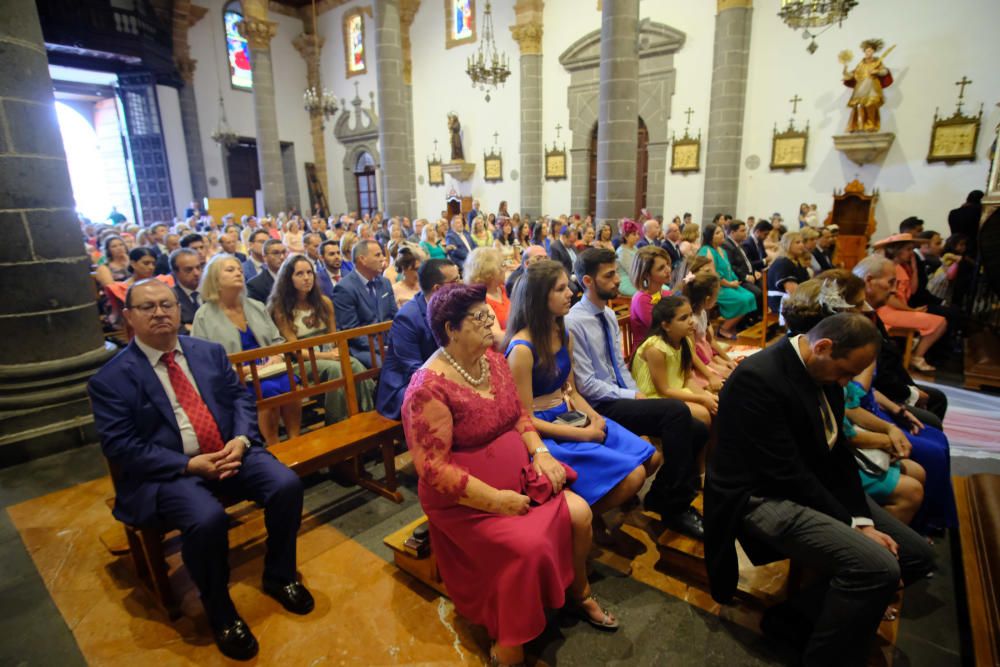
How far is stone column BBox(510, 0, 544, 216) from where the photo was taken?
43.4ft

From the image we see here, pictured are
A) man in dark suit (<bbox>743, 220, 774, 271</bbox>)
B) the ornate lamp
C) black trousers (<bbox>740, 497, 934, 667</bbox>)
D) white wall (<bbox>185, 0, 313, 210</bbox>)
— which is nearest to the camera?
black trousers (<bbox>740, 497, 934, 667</bbox>)

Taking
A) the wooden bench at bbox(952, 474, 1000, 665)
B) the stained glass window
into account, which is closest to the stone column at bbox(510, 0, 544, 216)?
the stained glass window

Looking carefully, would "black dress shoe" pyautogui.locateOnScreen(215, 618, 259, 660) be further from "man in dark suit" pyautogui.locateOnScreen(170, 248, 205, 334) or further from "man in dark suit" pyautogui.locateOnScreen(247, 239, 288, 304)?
"man in dark suit" pyautogui.locateOnScreen(247, 239, 288, 304)

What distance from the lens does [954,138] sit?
28.5 feet

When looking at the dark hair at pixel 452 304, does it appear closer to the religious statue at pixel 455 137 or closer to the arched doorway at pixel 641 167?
the arched doorway at pixel 641 167

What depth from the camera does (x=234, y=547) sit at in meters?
2.75

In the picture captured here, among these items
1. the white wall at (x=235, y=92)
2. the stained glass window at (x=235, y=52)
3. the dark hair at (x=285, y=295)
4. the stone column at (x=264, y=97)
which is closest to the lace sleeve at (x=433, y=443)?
the dark hair at (x=285, y=295)

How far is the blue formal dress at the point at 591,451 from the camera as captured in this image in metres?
2.27

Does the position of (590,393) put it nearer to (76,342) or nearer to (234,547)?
(234,547)

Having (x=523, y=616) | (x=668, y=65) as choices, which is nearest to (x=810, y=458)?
(x=523, y=616)

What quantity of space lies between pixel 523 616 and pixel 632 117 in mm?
8092

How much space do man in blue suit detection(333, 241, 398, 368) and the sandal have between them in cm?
229

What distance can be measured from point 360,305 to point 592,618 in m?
2.78

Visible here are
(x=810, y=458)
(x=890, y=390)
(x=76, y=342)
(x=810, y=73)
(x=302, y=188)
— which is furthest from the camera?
(x=302, y=188)
